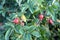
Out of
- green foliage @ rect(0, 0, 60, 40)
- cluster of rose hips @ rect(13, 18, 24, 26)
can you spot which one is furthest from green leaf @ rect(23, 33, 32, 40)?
cluster of rose hips @ rect(13, 18, 24, 26)

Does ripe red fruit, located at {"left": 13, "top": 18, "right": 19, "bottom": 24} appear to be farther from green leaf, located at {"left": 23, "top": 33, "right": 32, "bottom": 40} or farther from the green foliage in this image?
green leaf, located at {"left": 23, "top": 33, "right": 32, "bottom": 40}

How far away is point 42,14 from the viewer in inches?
69.1

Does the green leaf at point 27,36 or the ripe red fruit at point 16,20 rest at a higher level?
the ripe red fruit at point 16,20

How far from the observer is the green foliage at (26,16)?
1571 mm

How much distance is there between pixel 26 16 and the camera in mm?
1685

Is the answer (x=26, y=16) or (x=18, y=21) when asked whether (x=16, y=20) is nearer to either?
(x=18, y=21)

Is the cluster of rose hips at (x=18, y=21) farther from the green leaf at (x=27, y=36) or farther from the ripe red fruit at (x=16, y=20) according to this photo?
the green leaf at (x=27, y=36)

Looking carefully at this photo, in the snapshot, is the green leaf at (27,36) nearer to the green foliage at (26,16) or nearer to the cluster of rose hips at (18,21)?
the green foliage at (26,16)

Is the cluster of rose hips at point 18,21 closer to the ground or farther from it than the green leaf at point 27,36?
farther from it

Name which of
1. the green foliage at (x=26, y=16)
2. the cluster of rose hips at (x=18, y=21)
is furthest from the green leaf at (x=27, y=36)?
the cluster of rose hips at (x=18, y=21)

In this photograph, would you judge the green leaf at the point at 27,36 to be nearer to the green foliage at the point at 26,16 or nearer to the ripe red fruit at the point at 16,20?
the green foliage at the point at 26,16

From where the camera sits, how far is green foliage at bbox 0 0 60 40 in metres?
1.57

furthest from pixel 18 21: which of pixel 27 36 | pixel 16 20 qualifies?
pixel 27 36

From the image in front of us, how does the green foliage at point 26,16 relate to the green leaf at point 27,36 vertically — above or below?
above
